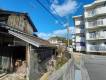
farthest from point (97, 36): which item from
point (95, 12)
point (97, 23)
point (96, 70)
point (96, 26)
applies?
point (96, 70)

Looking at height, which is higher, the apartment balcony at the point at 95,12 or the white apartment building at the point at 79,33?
the apartment balcony at the point at 95,12

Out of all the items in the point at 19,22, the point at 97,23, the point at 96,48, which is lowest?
the point at 96,48

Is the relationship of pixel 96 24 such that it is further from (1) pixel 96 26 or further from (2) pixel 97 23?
(1) pixel 96 26

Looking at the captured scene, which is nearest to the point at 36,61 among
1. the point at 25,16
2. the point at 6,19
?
the point at 6,19

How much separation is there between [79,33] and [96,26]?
29.8 ft

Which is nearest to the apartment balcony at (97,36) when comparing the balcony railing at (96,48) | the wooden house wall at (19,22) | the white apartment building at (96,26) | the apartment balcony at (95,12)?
the white apartment building at (96,26)

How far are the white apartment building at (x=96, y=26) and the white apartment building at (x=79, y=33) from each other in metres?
4.47

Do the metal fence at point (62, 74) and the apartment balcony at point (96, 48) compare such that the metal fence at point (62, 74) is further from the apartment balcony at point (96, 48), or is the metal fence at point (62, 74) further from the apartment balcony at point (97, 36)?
the apartment balcony at point (97, 36)

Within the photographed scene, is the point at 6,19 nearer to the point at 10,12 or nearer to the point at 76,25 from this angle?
the point at 10,12

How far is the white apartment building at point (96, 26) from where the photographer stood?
39.8 meters

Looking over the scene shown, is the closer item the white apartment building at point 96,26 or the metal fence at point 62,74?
the metal fence at point 62,74

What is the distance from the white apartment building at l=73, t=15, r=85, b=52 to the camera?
4825 centimetres

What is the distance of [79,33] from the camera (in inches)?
1955

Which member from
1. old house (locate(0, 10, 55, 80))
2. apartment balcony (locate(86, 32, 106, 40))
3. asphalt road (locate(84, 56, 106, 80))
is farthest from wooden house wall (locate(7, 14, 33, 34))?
apartment balcony (locate(86, 32, 106, 40))
